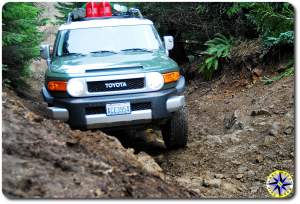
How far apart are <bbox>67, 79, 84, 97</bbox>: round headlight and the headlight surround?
2.28ft

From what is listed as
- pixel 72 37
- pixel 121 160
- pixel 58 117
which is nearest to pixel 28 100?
pixel 72 37

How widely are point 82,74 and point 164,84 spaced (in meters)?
0.88

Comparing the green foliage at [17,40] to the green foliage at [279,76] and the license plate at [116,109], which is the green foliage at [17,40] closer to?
the license plate at [116,109]

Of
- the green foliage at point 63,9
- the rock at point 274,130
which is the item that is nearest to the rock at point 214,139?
the rock at point 274,130

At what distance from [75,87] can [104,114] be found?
0.41 metres

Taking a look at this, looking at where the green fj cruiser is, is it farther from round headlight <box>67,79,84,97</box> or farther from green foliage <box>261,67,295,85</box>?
green foliage <box>261,67,295,85</box>

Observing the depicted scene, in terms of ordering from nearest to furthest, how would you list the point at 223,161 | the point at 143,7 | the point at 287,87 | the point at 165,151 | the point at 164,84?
the point at 164,84 → the point at 223,161 → the point at 165,151 → the point at 287,87 → the point at 143,7

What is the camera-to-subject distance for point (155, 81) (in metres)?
5.51

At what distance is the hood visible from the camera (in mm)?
5473

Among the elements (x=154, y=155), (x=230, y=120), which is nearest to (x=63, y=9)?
(x=230, y=120)

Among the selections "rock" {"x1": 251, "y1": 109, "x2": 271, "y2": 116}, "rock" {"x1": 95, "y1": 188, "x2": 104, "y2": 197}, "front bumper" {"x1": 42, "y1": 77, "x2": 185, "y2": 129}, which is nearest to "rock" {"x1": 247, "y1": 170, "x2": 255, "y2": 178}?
"front bumper" {"x1": 42, "y1": 77, "x2": 185, "y2": 129}

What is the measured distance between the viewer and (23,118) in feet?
16.0

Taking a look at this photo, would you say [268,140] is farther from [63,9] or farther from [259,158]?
[63,9]

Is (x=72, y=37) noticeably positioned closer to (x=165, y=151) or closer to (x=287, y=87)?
(x=165, y=151)
